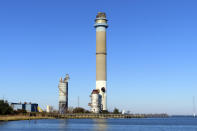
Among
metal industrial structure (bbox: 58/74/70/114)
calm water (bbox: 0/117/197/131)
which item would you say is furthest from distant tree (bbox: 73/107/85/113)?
calm water (bbox: 0/117/197/131)

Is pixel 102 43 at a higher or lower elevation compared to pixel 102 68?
higher

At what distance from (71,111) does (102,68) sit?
3331 cm

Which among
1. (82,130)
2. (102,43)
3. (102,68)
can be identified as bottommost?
(82,130)

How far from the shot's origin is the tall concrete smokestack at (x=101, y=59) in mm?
175125

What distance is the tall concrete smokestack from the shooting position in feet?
575

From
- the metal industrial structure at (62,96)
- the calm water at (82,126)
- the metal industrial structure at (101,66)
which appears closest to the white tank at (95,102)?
the metal industrial structure at (101,66)

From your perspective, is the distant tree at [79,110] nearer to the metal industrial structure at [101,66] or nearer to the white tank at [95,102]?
the metal industrial structure at [101,66]

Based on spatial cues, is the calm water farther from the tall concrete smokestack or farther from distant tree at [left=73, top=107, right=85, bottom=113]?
distant tree at [left=73, top=107, right=85, bottom=113]

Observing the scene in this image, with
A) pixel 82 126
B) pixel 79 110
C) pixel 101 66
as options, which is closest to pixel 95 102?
pixel 79 110

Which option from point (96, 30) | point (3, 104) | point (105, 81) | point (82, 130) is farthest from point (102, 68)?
point (82, 130)

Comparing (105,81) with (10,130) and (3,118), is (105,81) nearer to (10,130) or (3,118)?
(3,118)

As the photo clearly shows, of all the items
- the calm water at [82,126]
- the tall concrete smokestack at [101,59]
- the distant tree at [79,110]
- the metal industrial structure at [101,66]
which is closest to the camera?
→ the calm water at [82,126]

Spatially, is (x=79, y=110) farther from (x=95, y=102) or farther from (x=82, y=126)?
(x=82, y=126)

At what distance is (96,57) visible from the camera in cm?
17825
